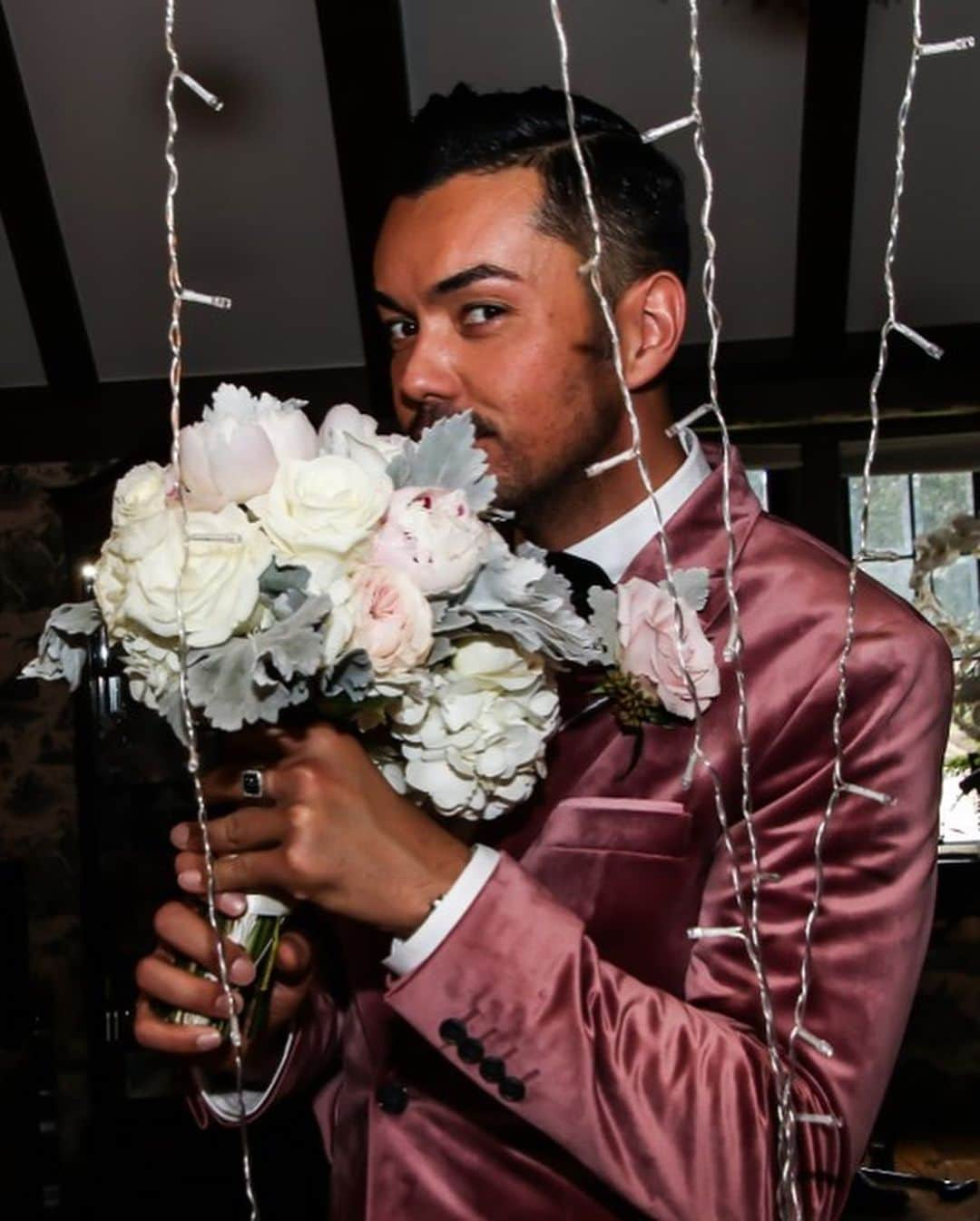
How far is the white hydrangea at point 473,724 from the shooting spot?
1.22 meters

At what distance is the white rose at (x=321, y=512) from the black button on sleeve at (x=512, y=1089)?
0.37 meters

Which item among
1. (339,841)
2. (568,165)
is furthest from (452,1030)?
(568,165)

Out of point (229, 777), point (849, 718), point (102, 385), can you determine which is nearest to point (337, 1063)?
point (229, 777)

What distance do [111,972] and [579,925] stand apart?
4.06 metres

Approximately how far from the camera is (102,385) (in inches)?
245

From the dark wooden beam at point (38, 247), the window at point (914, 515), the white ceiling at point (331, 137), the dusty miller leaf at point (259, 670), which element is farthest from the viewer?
the window at point (914, 515)

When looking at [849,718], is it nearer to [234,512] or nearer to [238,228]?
[234,512]

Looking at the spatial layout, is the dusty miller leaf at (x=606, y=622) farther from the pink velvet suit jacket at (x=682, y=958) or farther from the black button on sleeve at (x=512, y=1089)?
the black button on sleeve at (x=512, y=1089)

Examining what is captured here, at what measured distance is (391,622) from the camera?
113 cm

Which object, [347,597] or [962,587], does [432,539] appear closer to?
[347,597]

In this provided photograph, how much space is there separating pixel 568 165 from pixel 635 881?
612 millimetres

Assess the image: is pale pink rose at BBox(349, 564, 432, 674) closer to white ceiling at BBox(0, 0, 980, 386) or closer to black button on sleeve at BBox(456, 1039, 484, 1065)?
black button on sleeve at BBox(456, 1039, 484, 1065)

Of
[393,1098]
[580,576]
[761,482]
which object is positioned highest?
[761,482]

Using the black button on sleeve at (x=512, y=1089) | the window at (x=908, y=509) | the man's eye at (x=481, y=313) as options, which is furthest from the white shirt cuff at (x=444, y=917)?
the window at (x=908, y=509)
